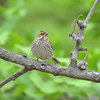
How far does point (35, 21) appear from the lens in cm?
709

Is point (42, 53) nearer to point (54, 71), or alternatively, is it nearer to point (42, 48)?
point (42, 48)

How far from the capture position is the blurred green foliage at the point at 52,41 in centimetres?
358

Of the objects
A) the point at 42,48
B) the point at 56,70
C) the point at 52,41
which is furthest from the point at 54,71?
the point at 52,41

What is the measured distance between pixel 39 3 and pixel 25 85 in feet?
12.1

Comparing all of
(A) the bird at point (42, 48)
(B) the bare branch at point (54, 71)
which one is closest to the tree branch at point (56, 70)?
(B) the bare branch at point (54, 71)

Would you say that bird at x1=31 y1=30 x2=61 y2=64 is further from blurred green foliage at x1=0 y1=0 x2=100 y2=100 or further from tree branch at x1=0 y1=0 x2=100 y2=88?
tree branch at x1=0 y1=0 x2=100 y2=88

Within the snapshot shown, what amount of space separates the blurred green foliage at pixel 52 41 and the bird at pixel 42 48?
0.24m

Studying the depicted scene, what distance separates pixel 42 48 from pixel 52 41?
3.50ft

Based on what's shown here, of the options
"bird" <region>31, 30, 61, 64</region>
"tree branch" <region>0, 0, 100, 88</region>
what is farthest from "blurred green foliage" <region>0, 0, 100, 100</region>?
"tree branch" <region>0, 0, 100, 88</region>

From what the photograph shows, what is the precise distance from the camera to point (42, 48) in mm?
3447

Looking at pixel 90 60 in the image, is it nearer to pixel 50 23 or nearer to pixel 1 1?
pixel 50 23

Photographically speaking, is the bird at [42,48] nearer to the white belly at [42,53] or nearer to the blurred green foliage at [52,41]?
the white belly at [42,53]

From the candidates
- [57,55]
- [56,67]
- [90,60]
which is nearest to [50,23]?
[57,55]

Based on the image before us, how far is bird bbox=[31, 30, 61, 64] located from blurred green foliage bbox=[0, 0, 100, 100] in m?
0.24
